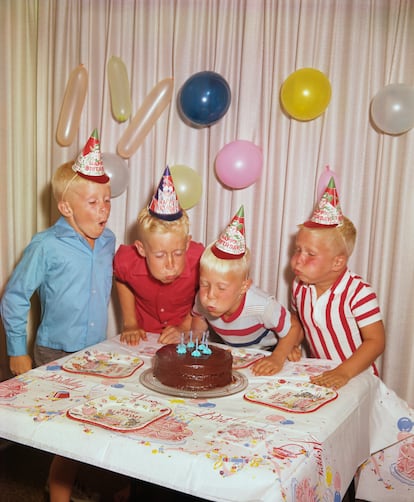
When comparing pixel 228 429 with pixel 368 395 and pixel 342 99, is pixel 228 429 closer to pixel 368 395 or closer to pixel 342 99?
pixel 368 395

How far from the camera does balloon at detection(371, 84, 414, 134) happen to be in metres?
2.59

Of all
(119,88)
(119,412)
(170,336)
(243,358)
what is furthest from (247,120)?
(119,412)

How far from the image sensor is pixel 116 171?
3.01m

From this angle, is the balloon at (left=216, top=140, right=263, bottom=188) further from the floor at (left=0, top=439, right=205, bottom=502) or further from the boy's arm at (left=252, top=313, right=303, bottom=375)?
the floor at (left=0, top=439, right=205, bottom=502)

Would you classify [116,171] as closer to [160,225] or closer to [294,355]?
[160,225]

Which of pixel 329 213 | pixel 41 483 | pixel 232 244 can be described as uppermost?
pixel 329 213

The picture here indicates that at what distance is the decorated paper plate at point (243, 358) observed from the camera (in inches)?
84.7

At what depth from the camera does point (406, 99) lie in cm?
258

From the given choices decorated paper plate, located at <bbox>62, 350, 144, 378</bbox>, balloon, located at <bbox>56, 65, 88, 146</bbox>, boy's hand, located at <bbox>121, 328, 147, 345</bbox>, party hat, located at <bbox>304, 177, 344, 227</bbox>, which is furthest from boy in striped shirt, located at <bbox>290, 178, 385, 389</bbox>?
balloon, located at <bbox>56, 65, 88, 146</bbox>

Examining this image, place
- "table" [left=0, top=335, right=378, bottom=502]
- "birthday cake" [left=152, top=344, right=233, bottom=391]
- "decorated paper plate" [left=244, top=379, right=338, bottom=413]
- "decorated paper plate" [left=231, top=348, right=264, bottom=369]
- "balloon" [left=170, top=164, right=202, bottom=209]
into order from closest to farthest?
1. "table" [left=0, top=335, right=378, bottom=502]
2. "decorated paper plate" [left=244, top=379, right=338, bottom=413]
3. "birthday cake" [left=152, top=344, right=233, bottom=391]
4. "decorated paper plate" [left=231, top=348, right=264, bottom=369]
5. "balloon" [left=170, top=164, right=202, bottom=209]

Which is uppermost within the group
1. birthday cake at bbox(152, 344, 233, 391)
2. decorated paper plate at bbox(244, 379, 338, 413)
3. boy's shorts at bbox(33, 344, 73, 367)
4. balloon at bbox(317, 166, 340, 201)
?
balloon at bbox(317, 166, 340, 201)

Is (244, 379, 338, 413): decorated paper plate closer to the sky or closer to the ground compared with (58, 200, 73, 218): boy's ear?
closer to the ground

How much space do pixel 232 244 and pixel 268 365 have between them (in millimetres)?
449

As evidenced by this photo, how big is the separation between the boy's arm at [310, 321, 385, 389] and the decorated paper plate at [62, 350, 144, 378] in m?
0.60
